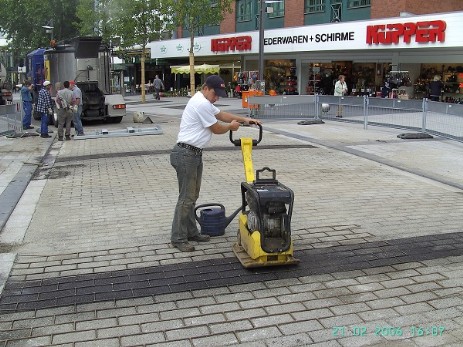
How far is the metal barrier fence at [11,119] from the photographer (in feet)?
51.8

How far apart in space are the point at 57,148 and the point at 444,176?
928 cm

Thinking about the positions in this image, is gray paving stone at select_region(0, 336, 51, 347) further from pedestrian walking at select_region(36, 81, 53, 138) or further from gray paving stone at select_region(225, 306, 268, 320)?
pedestrian walking at select_region(36, 81, 53, 138)

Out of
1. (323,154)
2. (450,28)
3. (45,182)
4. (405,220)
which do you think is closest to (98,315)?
(405,220)

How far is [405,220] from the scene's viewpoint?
670 cm

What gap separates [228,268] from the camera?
5.13 meters

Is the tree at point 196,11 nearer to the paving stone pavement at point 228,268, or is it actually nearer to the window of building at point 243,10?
the window of building at point 243,10

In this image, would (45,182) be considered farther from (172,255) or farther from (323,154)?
(323,154)

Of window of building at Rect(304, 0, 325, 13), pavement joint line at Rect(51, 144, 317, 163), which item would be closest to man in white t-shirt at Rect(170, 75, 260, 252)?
pavement joint line at Rect(51, 144, 317, 163)

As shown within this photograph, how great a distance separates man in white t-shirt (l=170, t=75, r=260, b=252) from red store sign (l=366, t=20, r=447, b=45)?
17999mm

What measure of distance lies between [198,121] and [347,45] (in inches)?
839

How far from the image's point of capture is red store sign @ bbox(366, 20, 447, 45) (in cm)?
2089

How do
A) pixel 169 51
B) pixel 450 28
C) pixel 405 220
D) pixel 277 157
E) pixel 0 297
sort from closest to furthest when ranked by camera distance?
pixel 0 297
pixel 405 220
pixel 277 157
pixel 450 28
pixel 169 51

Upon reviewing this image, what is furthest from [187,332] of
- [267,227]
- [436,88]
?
[436,88]
